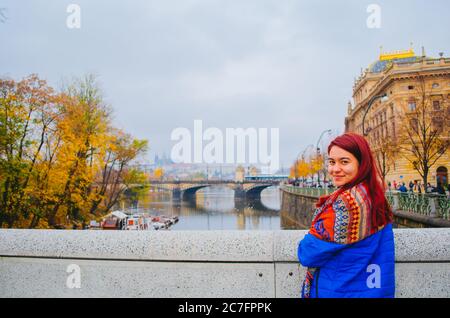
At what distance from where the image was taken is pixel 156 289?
6.25ft

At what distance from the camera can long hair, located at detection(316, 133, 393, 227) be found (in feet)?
4.23

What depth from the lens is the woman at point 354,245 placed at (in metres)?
1.26

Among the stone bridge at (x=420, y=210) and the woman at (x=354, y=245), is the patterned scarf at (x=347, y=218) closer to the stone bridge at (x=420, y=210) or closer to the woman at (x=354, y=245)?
the woman at (x=354, y=245)

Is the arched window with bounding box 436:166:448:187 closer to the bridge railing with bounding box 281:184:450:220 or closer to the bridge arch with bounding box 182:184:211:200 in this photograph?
the bridge railing with bounding box 281:184:450:220

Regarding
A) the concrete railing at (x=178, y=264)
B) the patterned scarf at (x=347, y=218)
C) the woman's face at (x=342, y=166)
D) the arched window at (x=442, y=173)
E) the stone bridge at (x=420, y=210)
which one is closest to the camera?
the patterned scarf at (x=347, y=218)

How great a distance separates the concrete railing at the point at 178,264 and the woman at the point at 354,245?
0.52m

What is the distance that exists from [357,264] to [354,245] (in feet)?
0.25

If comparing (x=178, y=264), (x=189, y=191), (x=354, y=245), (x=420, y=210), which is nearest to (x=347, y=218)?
(x=354, y=245)

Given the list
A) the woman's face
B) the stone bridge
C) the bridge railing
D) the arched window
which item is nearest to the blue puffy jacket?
the woman's face

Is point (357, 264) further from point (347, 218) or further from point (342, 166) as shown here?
point (342, 166)

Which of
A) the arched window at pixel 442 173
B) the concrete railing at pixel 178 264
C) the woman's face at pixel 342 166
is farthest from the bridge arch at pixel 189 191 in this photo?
the woman's face at pixel 342 166
